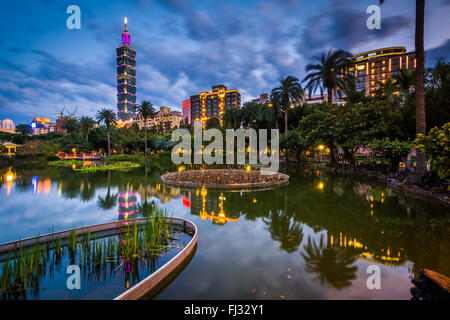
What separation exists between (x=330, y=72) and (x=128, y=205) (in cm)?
3038

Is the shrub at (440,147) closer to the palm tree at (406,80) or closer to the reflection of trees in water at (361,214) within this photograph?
the reflection of trees in water at (361,214)

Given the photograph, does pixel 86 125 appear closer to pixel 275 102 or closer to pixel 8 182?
pixel 8 182

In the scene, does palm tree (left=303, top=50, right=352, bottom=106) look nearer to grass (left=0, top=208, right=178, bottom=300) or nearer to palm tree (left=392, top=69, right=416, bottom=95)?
palm tree (left=392, top=69, right=416, bottom=95)

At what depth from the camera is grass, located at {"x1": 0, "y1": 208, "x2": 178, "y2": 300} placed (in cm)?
440

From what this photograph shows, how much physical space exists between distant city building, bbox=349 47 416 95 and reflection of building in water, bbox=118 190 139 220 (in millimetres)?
98416

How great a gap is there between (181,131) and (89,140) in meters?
27.6

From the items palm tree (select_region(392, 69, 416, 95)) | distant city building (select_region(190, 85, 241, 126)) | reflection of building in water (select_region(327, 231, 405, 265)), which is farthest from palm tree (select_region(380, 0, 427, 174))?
distant city building (select_region(190, 85, 241, 126))

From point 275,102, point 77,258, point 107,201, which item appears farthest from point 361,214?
point 275,102

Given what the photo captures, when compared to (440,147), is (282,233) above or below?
below

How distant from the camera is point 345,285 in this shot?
4547mm

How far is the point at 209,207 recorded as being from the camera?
35.9 feet

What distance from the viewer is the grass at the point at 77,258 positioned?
440 cm
